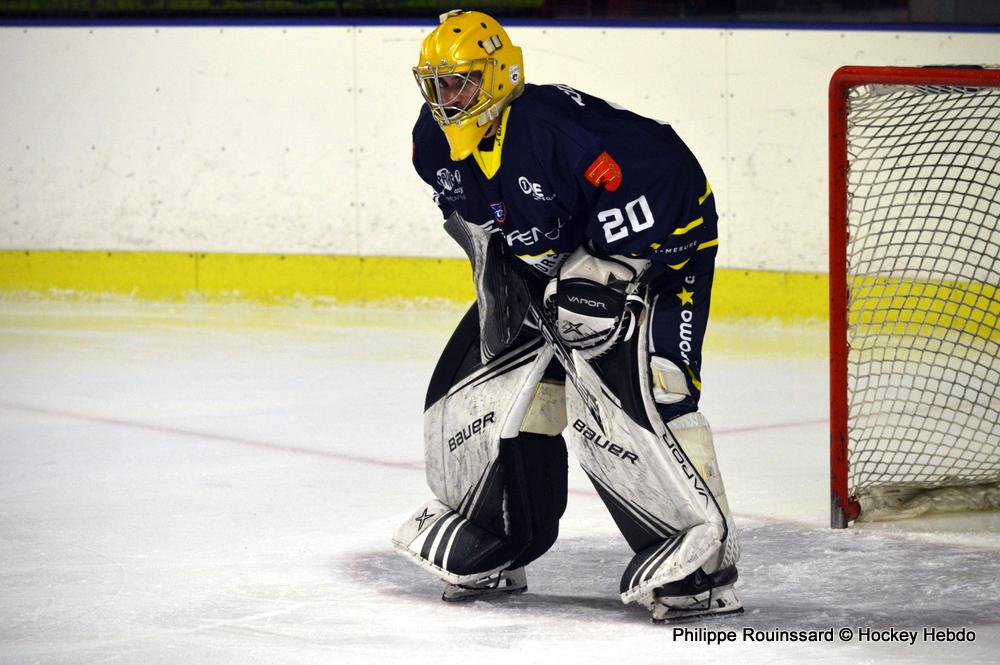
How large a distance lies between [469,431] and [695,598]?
0.48m

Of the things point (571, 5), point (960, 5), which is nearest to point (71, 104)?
point (571, 5)

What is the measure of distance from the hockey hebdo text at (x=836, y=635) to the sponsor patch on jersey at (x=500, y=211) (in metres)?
0.72

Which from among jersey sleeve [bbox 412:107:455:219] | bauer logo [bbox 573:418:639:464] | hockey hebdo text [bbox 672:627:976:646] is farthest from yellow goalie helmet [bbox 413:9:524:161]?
hockey hebdo text [bbox 672:627:976:646]

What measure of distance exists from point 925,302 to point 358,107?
2656 mm

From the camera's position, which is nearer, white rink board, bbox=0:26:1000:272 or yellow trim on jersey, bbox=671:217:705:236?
yellow trim on jersey, bbox=671:217:705:236

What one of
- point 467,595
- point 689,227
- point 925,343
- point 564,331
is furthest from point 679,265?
point 925,343

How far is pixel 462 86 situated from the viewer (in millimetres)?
2482

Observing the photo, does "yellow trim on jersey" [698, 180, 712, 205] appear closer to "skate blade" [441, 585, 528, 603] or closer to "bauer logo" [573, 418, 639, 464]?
"bauer logo" [573, 418, 639, 464]

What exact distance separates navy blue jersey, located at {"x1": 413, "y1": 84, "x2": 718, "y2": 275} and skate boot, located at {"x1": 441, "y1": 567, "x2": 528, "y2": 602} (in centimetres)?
54

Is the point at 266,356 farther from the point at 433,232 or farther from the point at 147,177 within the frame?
the point at 147,177

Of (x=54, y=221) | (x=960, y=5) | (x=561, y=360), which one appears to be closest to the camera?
(x=561, y=360)

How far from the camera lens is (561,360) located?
260 centimetres

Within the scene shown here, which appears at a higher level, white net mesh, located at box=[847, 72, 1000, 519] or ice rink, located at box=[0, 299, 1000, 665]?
white net mesh, located at box=[847, 72, 1000, 519]

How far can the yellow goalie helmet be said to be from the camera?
2.47 meters
